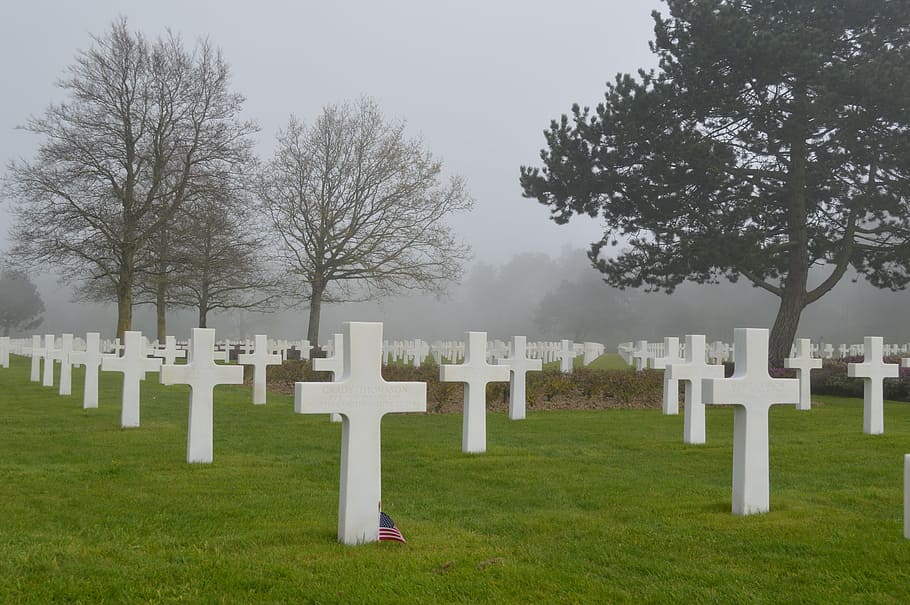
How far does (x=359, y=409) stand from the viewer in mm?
4844

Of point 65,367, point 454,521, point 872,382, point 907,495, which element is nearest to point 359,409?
point 454,521

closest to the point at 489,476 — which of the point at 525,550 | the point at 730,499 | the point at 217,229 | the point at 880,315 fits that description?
the point at 730,499

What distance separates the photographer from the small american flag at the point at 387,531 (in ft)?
15.5

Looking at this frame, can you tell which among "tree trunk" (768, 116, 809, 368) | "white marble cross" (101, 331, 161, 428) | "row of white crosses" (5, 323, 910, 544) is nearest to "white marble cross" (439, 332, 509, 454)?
"row of white crosses" (5, 323, 910, 544)

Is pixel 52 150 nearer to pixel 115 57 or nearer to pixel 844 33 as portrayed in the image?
pixel 115 57

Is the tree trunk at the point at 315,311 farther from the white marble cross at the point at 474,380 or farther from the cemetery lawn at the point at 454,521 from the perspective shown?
the white marble cross at the point at 474,380

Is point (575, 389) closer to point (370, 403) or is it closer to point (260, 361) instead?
point (260, 361)

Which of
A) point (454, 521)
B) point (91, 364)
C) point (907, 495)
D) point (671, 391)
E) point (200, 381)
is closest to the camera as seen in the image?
point (907, 495)

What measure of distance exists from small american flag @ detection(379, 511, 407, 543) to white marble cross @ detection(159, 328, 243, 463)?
3208mm

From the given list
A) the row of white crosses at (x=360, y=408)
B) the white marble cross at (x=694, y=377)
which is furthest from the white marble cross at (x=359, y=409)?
the white marble cross at (x=694, y=377)

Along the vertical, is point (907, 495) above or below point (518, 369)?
below

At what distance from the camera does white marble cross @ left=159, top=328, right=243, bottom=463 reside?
294 inches

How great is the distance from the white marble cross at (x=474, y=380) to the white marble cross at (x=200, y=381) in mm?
2129

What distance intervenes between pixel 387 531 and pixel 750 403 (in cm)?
272
